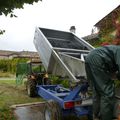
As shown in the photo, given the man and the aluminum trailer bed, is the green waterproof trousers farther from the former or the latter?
the aluminum trailer bed

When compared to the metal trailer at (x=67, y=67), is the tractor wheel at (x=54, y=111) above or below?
below

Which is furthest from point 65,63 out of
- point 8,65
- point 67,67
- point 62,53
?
point 8,65

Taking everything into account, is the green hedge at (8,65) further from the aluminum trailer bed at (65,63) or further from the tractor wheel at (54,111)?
the tractor wheel at (54,111)

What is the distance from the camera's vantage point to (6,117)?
27.4 feet

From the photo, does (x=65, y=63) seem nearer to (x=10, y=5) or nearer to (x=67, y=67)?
(x=67, y=67)

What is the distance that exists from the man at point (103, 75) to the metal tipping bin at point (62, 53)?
111cm

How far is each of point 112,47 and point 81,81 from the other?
1597 millimetres

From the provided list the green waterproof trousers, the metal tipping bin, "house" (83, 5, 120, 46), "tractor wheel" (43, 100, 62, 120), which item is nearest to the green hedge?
"house" (83, 5, 120, 46)

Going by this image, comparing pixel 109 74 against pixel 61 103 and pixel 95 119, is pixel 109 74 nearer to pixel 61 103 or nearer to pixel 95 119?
pixel 95 119

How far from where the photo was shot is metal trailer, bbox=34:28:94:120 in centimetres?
616

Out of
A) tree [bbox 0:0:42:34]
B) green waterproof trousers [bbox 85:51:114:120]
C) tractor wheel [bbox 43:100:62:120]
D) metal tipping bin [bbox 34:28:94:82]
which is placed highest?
tree [bbox 0:0:42:34]

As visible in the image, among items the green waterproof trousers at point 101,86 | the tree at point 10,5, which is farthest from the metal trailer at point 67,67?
the tree at point 10,5

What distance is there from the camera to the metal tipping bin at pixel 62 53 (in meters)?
6.59

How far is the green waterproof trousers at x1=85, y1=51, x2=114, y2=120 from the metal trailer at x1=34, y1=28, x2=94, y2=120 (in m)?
1.00
